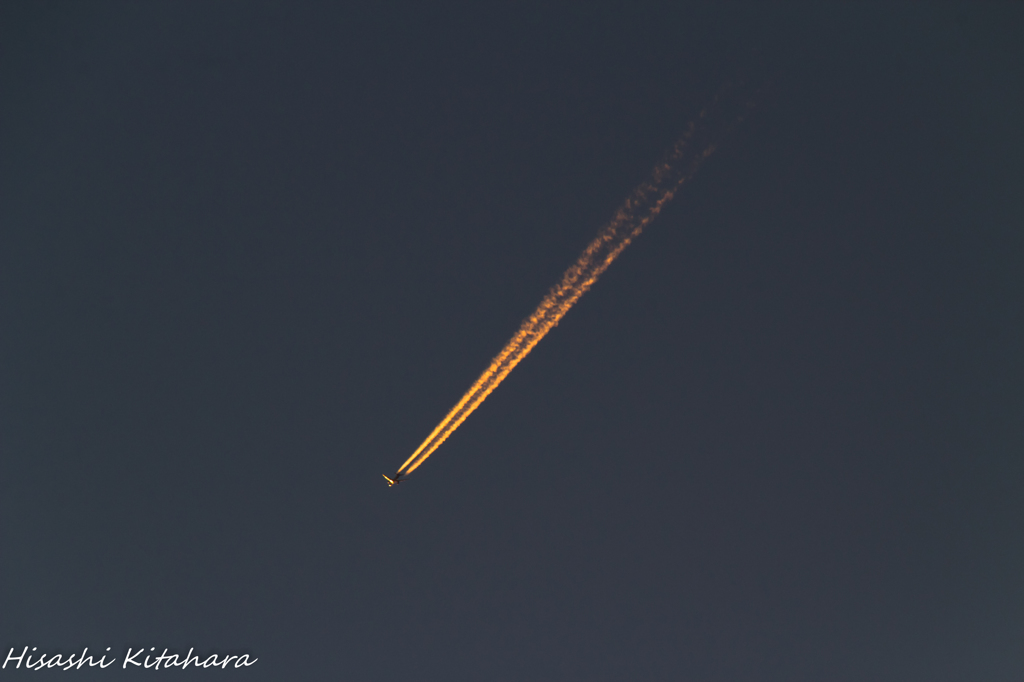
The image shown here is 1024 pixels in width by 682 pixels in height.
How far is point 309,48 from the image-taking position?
7.49m

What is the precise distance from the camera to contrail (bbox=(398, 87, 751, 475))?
7.32m

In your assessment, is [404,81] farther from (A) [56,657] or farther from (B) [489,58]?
(A) [56,657]

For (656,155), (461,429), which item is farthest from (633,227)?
(461,429)

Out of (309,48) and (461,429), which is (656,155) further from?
(309,48)

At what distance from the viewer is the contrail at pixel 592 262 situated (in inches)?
288

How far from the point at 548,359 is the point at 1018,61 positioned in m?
8.89

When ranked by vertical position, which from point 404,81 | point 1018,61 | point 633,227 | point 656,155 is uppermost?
point 1018,61

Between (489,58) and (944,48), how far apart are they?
7.23m

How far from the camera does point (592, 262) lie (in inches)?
294

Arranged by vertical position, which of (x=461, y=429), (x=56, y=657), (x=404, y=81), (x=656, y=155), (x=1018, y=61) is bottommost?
(x=56, y=657)

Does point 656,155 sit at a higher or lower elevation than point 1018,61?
lower

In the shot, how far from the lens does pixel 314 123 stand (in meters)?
7.52

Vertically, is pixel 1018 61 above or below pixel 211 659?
above

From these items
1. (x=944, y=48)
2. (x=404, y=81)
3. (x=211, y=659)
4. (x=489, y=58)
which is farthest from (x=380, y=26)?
(x=211, y=659)
